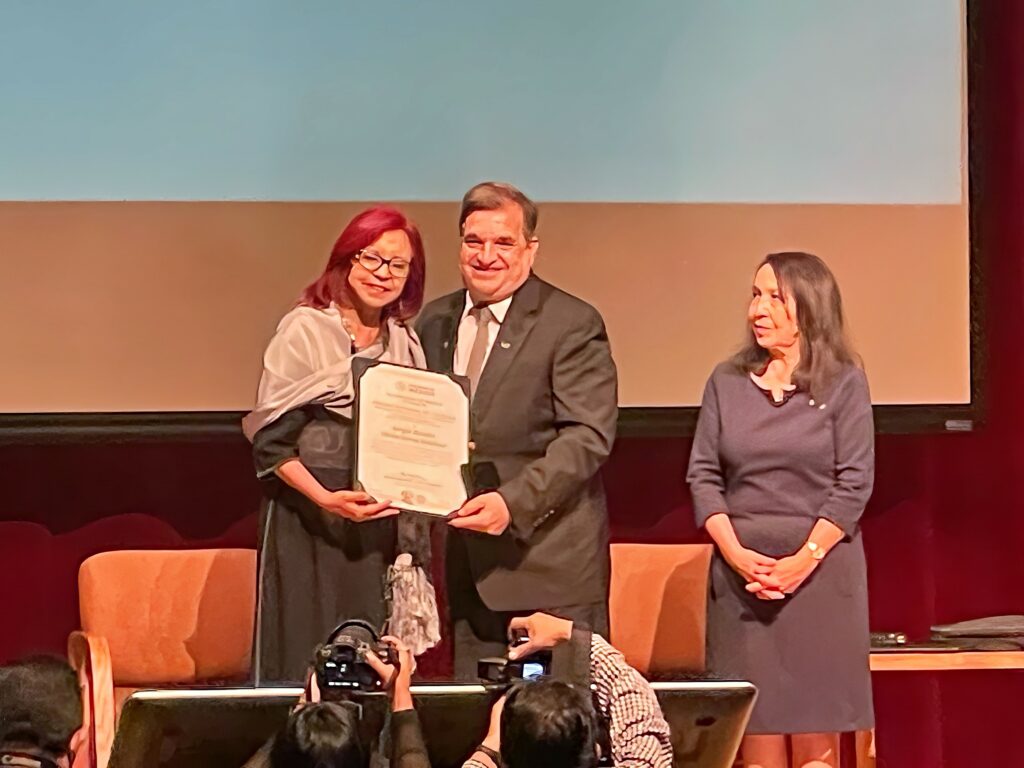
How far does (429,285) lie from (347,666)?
95cm

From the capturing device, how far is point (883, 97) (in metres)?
3.65

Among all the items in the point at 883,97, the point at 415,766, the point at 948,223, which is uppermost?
the point at 883,97

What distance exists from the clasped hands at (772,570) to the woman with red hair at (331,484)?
2.25 ft

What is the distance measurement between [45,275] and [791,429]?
1.78 metres

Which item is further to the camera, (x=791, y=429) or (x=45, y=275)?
(x=45, y=275)

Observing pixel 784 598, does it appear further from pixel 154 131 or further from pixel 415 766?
pixel 154 131

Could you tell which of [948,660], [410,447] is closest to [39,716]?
[410,447]

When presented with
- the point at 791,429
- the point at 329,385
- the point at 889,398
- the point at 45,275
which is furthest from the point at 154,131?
the point at 889,398

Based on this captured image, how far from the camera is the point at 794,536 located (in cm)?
325

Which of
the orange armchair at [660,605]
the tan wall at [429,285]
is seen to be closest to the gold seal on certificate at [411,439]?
the tan wall at [429,285]

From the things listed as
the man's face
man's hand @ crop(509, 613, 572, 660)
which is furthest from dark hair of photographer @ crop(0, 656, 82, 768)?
the man's face

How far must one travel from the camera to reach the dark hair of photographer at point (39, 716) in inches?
89.8

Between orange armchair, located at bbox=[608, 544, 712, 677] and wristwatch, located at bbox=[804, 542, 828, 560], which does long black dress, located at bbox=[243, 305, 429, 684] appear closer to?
orange armchair, located at bbox=[608, 544, 712, 677]

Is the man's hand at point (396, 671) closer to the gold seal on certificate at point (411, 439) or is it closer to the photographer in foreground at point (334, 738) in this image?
the photographer in foreground at point (334, 738)
